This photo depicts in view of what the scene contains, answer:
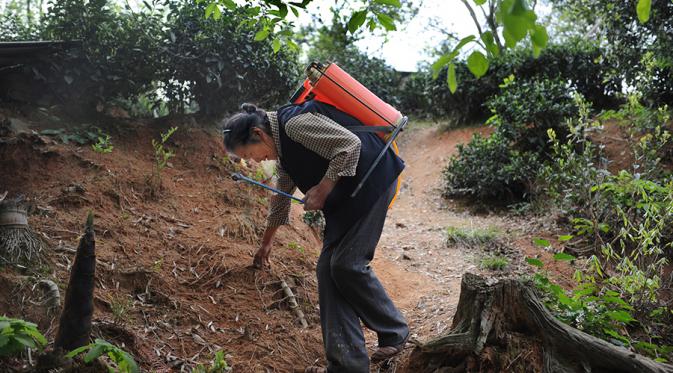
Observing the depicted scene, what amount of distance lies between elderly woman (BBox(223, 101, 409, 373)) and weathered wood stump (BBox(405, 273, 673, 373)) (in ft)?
1.58

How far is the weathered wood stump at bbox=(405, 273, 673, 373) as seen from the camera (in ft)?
10.2

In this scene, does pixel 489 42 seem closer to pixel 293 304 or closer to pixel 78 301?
pixel 78 301

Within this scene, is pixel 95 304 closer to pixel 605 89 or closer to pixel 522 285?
pixel 522 285

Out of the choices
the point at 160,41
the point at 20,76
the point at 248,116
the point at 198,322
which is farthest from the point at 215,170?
the point at 248,116

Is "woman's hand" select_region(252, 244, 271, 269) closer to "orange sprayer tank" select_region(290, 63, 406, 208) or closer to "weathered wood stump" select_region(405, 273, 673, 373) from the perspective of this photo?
"orange sprayer tank" select_region(290, 63, 406, 208)

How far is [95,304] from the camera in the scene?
3.87m

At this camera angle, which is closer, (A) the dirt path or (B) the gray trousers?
(B) the gray trousers

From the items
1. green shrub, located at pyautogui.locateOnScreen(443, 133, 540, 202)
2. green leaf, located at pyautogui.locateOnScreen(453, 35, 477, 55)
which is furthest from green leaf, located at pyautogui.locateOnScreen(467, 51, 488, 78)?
green shrub, located at pyautogui.locateOnScreen(443, 133, 540, 202)

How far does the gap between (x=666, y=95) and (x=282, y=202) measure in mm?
7718

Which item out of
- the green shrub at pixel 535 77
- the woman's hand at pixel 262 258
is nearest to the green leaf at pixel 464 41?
the woman's hand at pixel 262 258

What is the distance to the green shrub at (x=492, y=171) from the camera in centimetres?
866

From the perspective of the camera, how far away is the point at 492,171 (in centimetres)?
909

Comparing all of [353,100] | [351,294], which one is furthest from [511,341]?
[353,100]

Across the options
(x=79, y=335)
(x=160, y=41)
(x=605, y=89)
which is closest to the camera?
(x=79, y=335)
